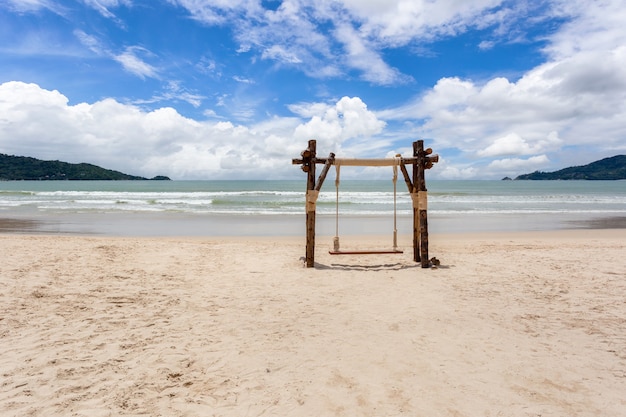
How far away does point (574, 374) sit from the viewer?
11.4 ft

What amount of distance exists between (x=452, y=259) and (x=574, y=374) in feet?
18.8

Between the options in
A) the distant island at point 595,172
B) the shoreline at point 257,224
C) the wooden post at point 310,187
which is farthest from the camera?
the distant island at point 595,172

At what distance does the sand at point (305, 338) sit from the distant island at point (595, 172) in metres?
147

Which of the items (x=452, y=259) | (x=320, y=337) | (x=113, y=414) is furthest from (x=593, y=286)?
(x=113, y=414)

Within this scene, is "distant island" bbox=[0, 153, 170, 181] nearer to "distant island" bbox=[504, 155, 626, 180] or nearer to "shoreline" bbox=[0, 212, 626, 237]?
"shoreline" bbox=[0, 212, 626, 237]

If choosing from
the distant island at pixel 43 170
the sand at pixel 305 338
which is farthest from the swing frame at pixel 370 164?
the distant island at pixel 43 170

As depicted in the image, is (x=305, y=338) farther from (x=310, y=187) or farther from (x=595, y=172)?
(x=595, y=172)

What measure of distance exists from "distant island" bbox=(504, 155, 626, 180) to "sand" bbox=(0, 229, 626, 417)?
146532 millimetres

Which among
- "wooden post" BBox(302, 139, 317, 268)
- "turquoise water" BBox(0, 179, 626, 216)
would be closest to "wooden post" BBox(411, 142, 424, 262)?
"wooden post" BBox(302, 139, 317, 268)

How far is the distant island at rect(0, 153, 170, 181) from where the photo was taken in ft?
338

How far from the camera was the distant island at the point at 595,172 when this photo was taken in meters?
121

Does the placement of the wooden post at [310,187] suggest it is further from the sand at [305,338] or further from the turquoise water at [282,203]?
the turquoise water at [282,203]

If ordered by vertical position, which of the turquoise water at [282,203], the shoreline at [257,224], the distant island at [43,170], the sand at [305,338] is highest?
the distant island at [43,170]

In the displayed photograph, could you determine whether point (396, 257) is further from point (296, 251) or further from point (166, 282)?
Result: point (166, 282)
